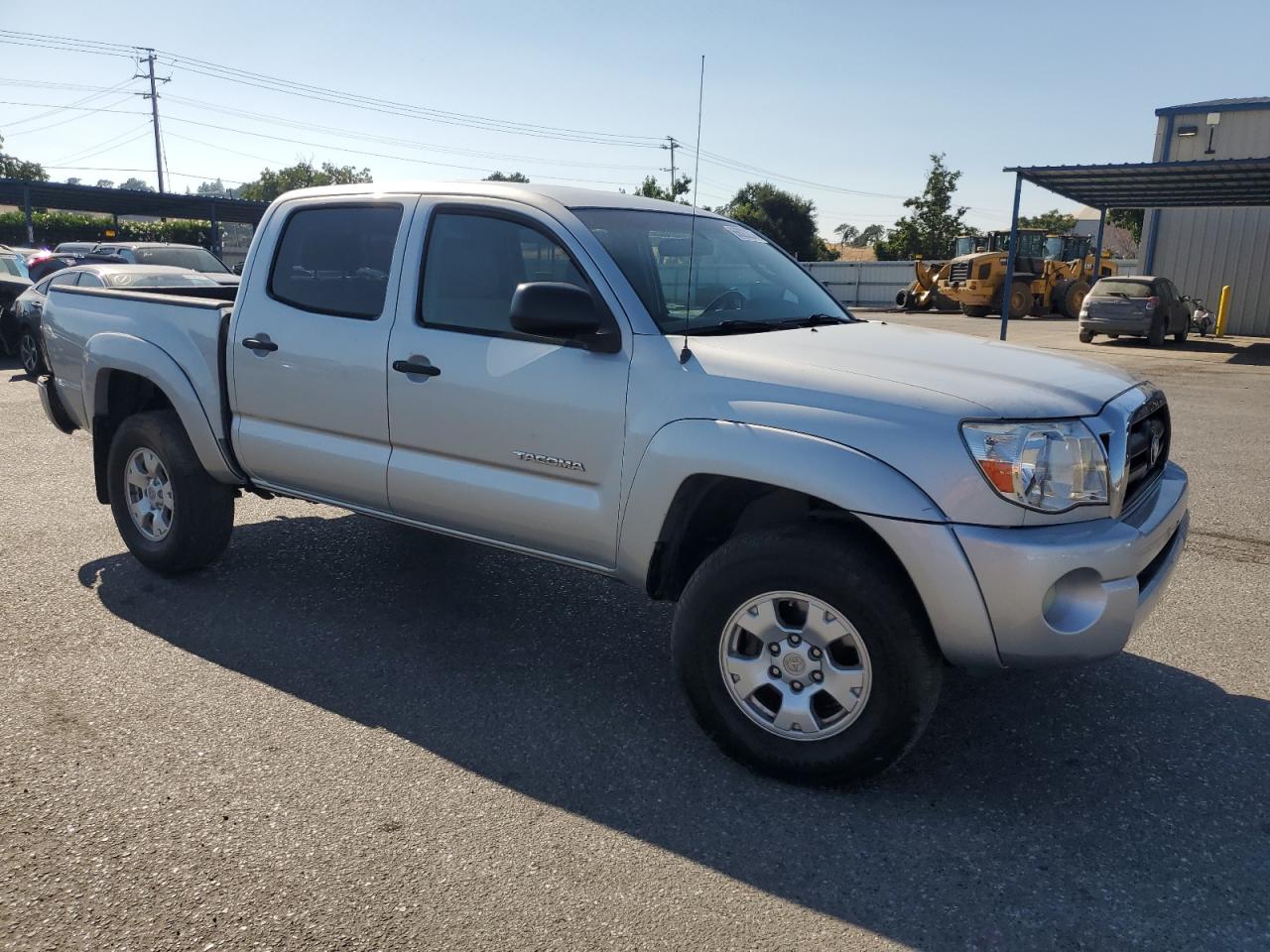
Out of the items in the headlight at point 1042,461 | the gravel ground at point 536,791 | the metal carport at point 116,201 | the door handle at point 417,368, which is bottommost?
the gravel ground at point 536,791

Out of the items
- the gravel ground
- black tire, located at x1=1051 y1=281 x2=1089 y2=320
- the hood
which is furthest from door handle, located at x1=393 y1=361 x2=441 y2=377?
black tire, located at x1=1051 y1=281 x2=1089 y2=320

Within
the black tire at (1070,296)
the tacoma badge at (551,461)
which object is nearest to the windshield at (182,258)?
the tacoma badge at (551,461)

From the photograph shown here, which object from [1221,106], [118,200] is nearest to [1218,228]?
[1221,106]

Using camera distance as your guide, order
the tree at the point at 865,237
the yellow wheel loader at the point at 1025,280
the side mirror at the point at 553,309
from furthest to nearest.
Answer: the tree at the point at 865,237, the yellow wheel loader at the point at 1025,280, the side mirror at the point at 553,309

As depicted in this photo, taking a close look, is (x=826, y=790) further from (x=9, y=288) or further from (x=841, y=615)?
(x=9, y=288)

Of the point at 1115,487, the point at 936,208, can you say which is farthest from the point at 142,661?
the point at 936,208

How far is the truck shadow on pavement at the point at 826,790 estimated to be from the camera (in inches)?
107

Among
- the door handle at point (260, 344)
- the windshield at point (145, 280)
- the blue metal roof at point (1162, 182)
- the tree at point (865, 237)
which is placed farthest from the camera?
the tree at point (865, 237)

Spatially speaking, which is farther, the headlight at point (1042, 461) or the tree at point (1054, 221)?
the tree at point (1054, 221)

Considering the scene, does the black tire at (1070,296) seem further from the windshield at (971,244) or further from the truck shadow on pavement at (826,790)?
the truck shadow on pavement at (826,790)

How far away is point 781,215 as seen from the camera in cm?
6925

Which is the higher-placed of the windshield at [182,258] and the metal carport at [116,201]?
→ the metal carport at [116,201]

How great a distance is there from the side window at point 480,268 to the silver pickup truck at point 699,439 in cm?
1

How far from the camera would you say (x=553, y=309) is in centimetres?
343
